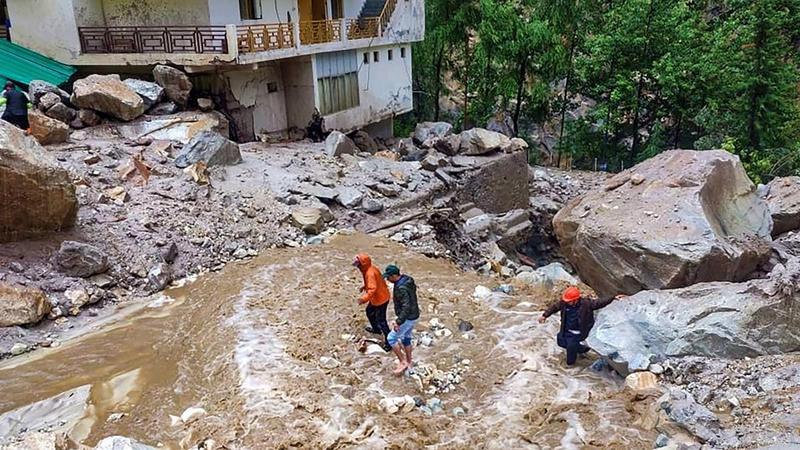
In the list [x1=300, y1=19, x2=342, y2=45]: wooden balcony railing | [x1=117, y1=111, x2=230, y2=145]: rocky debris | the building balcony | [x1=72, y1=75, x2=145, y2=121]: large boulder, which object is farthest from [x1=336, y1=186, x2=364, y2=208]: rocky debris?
[x1=300, y1=19, x2=342, y2=45]: wooden balcony railing

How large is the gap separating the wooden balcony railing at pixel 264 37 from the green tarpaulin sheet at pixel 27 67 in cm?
524

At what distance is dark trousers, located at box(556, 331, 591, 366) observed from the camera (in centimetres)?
788

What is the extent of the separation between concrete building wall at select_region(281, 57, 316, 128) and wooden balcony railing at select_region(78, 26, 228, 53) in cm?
325

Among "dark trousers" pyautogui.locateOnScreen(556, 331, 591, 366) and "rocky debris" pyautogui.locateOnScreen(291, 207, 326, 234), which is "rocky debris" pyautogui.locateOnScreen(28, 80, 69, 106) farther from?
"dark trousers" pyautogui.locateOnScreen(556, 331, 591, 366)

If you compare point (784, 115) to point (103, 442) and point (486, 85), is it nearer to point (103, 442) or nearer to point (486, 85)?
point (486, 85)

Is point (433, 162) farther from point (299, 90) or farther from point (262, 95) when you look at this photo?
point (262, 95)

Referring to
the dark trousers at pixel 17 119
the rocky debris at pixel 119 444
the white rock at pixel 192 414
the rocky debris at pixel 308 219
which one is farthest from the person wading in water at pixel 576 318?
the dark trousers at pixel 17 119

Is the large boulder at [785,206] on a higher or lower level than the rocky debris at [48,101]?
lower

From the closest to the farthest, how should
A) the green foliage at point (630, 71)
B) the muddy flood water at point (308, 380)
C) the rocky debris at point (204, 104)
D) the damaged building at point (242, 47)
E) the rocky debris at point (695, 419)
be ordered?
1. the rocky debris at point (695, 419)
2. the muddy flood water at point (308, 380)
3. the damaged building at point (242, 47)
4. the rocky debris at point (204, 104)
5. the green foliage at point (630, 71)

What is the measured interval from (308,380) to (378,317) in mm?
1309

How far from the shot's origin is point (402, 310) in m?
7.42

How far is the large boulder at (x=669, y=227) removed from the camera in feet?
30.4

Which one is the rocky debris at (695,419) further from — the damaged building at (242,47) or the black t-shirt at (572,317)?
the damaged building at (242,47)

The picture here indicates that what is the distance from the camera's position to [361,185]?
15344mm
